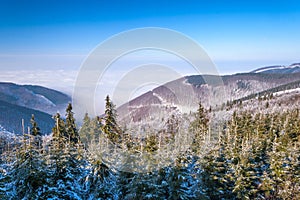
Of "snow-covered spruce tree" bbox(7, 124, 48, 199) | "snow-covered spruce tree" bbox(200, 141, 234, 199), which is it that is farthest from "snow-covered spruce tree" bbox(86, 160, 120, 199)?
"snow-covered spruce tree" bbox(200, 141, 234, 199)

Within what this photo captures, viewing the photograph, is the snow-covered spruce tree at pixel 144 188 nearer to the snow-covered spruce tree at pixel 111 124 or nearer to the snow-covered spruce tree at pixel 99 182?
the snow-covered spruce tree at pixel 99 182

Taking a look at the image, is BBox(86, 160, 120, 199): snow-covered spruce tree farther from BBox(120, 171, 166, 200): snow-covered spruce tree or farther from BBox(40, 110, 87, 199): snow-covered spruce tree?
Answer: BBox(120, 171, 166, 200): snow-covered spruce tree

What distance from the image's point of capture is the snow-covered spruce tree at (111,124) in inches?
1253

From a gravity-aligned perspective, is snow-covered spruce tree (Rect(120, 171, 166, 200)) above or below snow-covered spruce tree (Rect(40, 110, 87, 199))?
below

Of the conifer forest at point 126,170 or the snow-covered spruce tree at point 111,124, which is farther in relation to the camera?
the snow-covered spruce tree at point 111,124

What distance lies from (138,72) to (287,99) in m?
202

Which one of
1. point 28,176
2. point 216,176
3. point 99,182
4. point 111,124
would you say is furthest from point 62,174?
point 216,176

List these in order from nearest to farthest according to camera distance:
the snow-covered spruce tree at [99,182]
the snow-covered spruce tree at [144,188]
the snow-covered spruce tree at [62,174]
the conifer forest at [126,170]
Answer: the conifer forest at [126,170]
the snow-covered spruce tree at [62,174]
the snow-covered spruce tree at [144,188]
the snow-covered spruce tree at [99,182]

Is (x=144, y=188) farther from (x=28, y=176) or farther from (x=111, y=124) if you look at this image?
(x=111, y=124)

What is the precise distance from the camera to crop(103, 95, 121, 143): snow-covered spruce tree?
3183cm

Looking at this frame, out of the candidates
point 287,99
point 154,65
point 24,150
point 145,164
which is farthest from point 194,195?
point 287,99

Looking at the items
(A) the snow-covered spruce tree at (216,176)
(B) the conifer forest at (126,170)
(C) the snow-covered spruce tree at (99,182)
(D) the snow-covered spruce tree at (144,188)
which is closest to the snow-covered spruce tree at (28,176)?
(B) the conifer forest at (126,170)

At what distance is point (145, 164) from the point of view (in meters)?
21.8

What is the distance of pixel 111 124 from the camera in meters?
32.9
